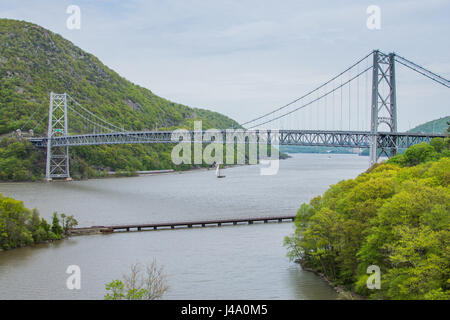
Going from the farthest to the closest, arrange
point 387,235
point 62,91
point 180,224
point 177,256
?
1. point 62,91
2. point 180,224
3. point 177,256
4. point 387,235

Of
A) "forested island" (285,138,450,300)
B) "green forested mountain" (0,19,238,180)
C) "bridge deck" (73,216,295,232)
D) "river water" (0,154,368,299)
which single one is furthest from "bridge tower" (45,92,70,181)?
"forested island" (285,138,450,300)

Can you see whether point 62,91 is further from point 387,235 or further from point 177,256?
point 387,235

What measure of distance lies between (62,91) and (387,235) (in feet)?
198

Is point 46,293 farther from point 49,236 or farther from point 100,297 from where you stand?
point 49,236

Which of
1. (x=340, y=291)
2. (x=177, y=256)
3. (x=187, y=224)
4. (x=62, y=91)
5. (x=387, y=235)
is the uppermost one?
(x=62, y=91)

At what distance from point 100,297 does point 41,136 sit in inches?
1808

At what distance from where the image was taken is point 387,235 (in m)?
11.1

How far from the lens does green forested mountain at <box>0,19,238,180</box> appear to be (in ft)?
172

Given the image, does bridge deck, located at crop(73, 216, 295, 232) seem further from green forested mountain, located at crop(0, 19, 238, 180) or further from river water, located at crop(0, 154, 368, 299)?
green forested mountain, located at crop(0, 19, 238, 180)

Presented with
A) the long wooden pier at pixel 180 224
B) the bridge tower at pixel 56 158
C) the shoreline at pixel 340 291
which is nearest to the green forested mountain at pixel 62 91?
the bridge tower at pixel 56 158

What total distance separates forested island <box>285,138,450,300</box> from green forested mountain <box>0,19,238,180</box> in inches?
1469

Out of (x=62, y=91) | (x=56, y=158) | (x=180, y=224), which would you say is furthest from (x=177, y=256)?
(x=62, y=91)

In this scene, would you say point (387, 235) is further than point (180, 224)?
No

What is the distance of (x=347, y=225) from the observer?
1314 centimetres
